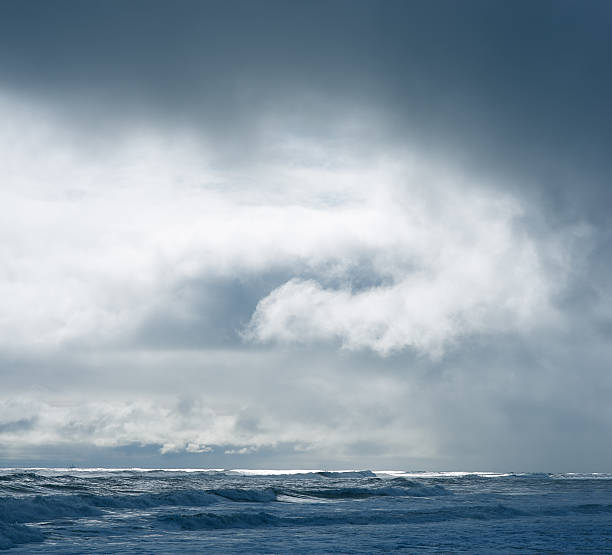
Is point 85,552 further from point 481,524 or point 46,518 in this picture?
point 481,524

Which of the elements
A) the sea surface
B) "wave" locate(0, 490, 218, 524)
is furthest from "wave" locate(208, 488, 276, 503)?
"wave" locate(0, 490, 218, 524)

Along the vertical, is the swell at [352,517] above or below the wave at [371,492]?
below

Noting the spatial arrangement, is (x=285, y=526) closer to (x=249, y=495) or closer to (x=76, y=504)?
(x=76, y=504)

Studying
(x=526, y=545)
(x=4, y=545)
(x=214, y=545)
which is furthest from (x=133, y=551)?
(x=526, y=545)

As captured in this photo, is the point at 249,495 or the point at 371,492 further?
the point at 371,492

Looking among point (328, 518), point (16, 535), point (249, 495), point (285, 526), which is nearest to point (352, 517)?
point (328, 518)

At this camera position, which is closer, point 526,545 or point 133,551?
point 133,551

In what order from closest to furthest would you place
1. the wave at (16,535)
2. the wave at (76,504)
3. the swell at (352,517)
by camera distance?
the wave at (16,535) < the swell at (352,517) < the wave at (76,504)

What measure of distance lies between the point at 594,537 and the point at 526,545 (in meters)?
5.28

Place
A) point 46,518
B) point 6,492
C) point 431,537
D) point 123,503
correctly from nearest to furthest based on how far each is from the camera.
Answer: point 431,537 < point 46,518 < point 123,503 < point 6,492

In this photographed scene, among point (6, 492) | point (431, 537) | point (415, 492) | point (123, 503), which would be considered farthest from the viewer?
point (415, 492)

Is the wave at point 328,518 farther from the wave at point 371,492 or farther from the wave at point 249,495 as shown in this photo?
the wave at point 371,492

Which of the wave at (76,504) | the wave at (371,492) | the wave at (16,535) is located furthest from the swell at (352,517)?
the wave at (371,492)

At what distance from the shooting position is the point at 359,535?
3281cm
